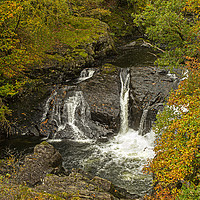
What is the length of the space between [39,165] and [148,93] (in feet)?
30.7

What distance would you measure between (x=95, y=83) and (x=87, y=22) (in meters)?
12.9

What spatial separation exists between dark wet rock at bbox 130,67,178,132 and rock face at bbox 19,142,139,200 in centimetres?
666

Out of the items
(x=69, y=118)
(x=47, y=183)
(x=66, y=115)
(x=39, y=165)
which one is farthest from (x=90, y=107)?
(x=47, y=183)

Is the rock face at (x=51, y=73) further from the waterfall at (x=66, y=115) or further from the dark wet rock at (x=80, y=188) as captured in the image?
the dark wet rock at (x=80, y=188)

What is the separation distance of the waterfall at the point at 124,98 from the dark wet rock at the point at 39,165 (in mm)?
6299

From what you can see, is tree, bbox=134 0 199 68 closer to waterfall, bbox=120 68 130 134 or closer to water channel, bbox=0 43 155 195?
waterfall, bbox=120 68 130 134

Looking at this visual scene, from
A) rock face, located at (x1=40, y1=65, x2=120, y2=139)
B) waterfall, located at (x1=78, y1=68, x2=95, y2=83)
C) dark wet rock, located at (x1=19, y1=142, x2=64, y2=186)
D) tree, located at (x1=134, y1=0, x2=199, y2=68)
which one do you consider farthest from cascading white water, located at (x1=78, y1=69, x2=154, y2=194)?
tree, located at (x1=134, y1=0, x2=199, y2=68)

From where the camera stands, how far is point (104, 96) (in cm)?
1568

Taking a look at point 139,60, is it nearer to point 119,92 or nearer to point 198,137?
point 119,92

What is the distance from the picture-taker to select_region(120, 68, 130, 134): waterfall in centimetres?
1502

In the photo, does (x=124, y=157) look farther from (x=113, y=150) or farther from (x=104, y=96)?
(x=104, y=96)

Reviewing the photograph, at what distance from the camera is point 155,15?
39.0 feet

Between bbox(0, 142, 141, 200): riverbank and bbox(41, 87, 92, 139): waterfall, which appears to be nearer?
bbox(0, 142, 141, 200): riverbank

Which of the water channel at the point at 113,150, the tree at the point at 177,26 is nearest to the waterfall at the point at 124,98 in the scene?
the water channel at the point at 113,150
